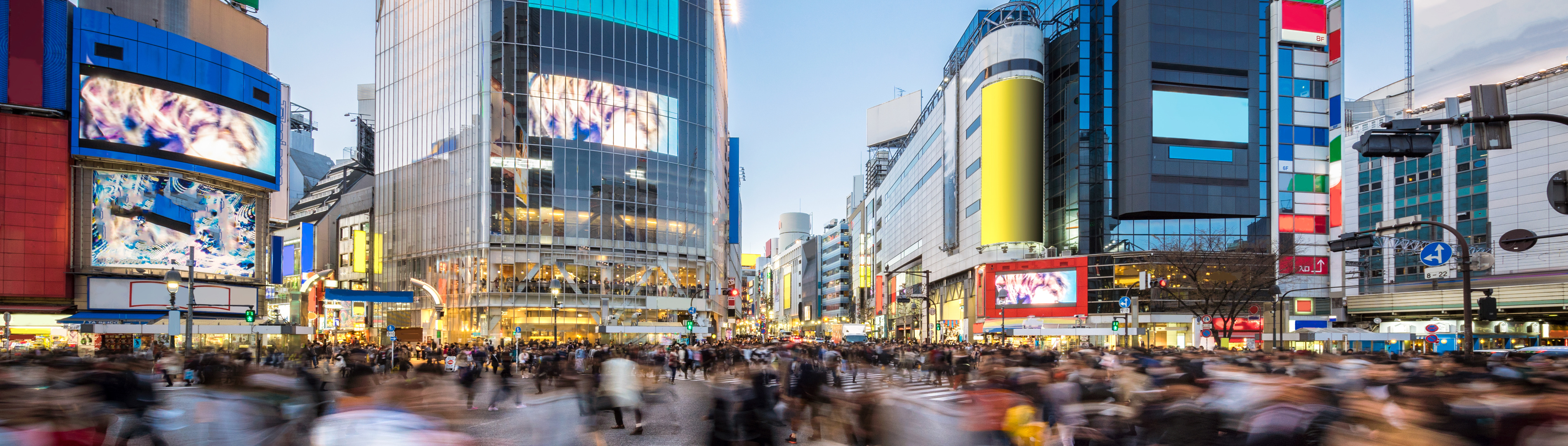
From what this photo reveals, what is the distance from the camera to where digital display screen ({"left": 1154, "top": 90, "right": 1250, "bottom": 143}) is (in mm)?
65875

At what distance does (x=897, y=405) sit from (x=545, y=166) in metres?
60.0

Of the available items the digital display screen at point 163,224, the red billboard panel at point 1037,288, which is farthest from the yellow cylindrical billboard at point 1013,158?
the digital display screen at point 163,224

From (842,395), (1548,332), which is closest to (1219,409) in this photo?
(842,395)

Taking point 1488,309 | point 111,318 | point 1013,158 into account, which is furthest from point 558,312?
point 1488,309

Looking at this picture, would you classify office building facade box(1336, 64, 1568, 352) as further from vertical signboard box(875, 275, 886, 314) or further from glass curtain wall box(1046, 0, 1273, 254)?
vertical signboard box(875, 275, 886, 314)

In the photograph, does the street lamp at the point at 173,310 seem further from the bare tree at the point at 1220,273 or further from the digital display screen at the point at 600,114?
the digital display screen at the point at 600,114

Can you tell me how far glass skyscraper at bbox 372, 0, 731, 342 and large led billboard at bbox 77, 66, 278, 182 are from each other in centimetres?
1489

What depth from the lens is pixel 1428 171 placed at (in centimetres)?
7562

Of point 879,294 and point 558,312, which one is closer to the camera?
point 558,312

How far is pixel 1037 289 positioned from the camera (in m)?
70.1

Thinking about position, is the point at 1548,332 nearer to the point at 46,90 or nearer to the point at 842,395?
the point at 842,395

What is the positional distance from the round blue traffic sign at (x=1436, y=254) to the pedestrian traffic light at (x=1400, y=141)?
30.5ft

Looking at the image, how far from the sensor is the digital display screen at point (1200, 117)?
6588 cm

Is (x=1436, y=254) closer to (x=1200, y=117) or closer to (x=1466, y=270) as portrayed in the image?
(x=1466, y=270)
